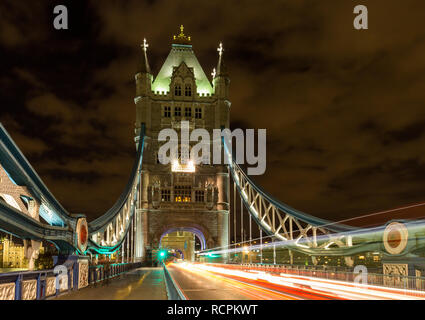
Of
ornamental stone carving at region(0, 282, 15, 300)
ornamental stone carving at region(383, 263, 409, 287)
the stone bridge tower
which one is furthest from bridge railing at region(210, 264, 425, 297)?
the stone bridge tower

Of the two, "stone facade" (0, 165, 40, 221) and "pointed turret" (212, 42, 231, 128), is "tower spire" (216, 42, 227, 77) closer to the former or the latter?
"pointed turret" (212, 42, 231, 128)

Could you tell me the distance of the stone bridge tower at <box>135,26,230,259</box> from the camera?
59.0 meters

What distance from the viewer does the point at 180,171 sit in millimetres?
60500

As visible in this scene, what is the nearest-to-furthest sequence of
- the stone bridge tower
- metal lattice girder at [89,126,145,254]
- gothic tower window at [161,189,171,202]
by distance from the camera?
1. metal lattice girder at [89,126,145,254]
2. the stone bridge tower
3. gothic tower window at [161,189,171,202]

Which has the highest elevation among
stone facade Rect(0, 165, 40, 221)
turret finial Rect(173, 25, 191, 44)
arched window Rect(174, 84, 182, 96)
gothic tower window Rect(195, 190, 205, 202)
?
turret finial Rect(173, 25, 191, 44)

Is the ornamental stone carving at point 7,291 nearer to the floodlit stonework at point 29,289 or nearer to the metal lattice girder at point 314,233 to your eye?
the floodlit stonework at point 29,289

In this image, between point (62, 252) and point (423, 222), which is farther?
point (62, 252)

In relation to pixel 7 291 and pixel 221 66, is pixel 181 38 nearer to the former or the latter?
pixel 221 66

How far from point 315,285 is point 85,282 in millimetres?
9490

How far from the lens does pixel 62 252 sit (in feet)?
61.6

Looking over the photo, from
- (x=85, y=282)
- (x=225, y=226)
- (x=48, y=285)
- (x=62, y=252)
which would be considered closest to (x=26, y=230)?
(x=48, y=285)

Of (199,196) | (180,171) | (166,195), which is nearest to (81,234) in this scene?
(166,195)

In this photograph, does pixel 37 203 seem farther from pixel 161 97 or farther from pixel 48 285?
pixel 161 97
